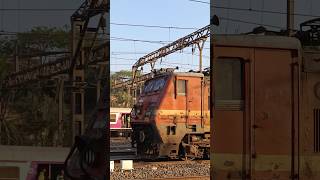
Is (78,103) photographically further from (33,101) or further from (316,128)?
(316,128)

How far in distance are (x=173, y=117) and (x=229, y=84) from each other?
927 millimetres

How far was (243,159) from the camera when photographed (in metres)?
3.31

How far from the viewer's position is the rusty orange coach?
3.24 m

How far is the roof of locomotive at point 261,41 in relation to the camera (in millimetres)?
3227

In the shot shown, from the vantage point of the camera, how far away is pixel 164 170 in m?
3.57

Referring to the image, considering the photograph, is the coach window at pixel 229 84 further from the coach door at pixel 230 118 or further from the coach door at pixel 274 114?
the coach door at pixel 274 114

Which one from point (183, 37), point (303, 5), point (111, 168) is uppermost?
point (303, 5)

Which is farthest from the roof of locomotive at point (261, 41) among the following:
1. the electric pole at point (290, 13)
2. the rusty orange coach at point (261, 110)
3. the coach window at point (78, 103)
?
the coach window at point (78, 103)

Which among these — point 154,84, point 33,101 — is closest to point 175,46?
point 154,84

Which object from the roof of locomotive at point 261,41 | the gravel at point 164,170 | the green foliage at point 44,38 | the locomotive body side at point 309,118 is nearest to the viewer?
the green foliage at point 44,38

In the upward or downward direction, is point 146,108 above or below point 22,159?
above

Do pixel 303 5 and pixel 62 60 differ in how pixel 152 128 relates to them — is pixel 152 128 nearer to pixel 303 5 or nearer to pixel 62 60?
pixel 62 60

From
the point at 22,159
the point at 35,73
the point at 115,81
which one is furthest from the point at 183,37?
the point at 22,159

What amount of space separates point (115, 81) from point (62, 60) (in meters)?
0.37
